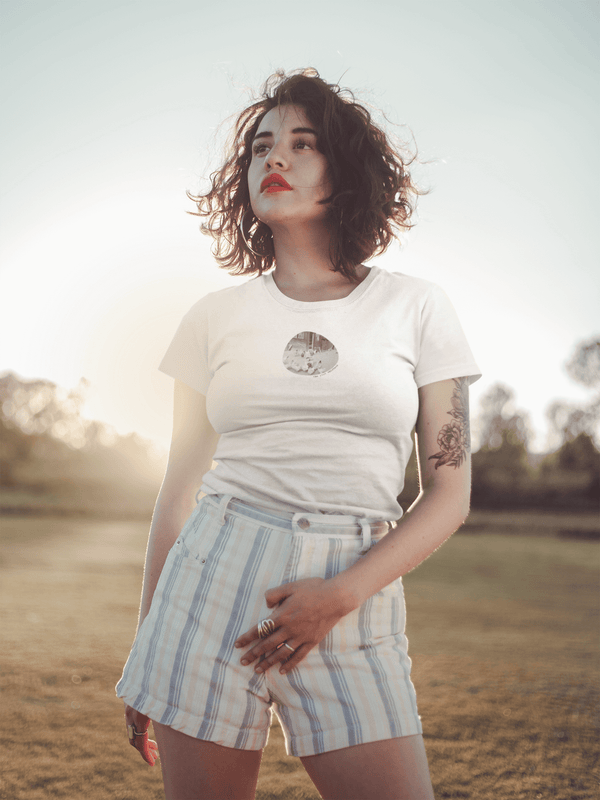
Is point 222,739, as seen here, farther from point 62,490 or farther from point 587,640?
point 62,490

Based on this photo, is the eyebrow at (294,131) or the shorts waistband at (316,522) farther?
the eyebrow at (294,131)

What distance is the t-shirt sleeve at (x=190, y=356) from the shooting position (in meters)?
1.52

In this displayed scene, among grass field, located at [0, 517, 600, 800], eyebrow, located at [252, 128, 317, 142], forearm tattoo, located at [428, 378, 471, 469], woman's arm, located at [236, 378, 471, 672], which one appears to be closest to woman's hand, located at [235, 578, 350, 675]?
woman's arm, located at [236, 378, 471, 672]

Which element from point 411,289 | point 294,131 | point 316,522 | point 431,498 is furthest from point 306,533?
point 294,131

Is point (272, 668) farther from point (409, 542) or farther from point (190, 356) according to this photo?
point (190, 356)

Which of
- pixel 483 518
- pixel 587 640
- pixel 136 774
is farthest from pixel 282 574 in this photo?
pixel 483 518

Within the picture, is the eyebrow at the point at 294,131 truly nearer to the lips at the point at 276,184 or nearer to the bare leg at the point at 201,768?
the lips at the point at 276,184

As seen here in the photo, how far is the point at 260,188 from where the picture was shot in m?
1.50

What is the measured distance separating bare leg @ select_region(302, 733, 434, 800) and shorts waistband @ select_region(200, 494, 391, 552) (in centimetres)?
35

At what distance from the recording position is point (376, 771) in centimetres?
109

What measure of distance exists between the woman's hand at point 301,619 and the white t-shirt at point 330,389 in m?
0.16

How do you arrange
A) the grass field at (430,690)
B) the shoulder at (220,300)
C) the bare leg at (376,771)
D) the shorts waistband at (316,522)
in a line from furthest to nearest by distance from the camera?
the grass field at (430,690) < the shoulder at (220,300) < the shorts waistband at (316,522) < the bare leg at (376,771)

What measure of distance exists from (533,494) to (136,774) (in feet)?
62.4

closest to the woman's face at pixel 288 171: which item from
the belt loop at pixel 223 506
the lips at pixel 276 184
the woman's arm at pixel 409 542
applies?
the lips at pixel 276 184
